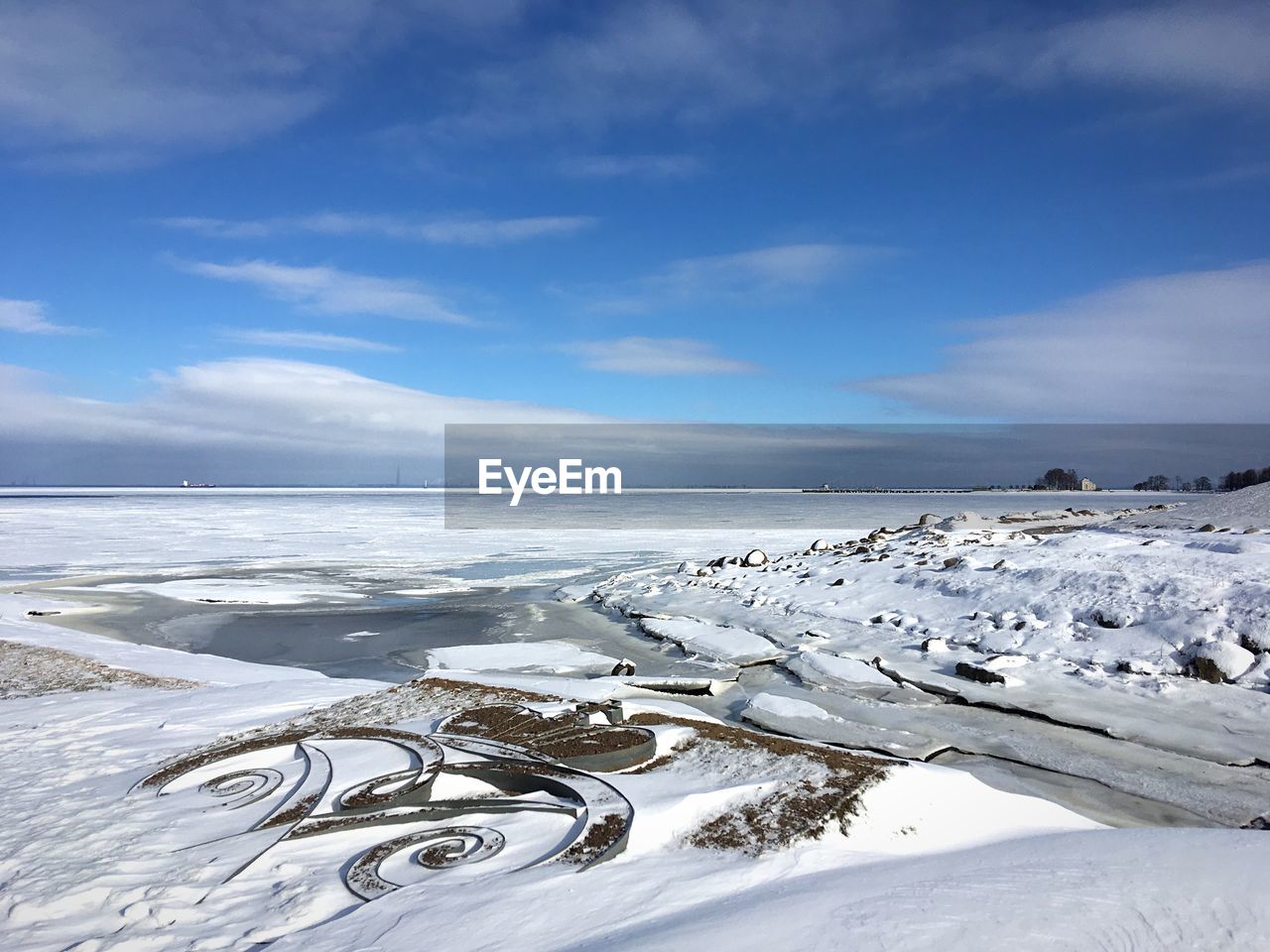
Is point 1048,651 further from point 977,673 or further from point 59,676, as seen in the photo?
point 59,676

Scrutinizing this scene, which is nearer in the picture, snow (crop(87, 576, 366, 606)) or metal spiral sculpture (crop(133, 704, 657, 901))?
metal spiral sculpture (crop(133, 704, 657, 901))

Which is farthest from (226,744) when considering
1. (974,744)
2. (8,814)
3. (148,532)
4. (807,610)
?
(148,532)

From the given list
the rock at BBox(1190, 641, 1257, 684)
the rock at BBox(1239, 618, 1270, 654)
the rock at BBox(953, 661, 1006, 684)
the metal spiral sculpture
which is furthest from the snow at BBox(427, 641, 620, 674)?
the rock at BBox(1239, 618, 1270, 654)

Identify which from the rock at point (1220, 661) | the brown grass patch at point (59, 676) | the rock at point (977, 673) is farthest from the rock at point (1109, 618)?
the brown grass patch at point (59, 676)

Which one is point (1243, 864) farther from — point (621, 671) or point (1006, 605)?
point (1006, 605)

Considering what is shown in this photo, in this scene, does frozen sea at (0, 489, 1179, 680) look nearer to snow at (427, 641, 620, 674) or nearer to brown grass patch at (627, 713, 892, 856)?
snow at (427, 641, 620, 674)

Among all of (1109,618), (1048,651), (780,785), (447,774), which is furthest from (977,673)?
(447,774)
